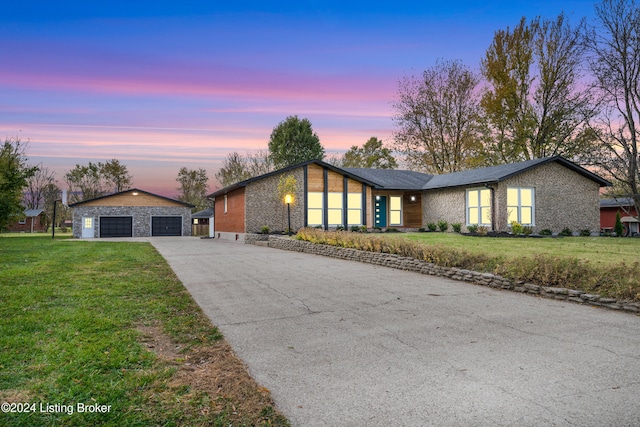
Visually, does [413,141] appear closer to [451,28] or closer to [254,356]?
[451,28]

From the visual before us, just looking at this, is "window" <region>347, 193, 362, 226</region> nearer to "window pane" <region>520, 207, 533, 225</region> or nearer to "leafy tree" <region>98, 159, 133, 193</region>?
"window pane" <region>520, 207, 533, 225</region>

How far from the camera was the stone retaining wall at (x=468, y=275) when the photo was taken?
6.17 meters

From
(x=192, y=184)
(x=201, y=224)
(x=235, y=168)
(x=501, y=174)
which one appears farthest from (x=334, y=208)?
(x=192, y=184)

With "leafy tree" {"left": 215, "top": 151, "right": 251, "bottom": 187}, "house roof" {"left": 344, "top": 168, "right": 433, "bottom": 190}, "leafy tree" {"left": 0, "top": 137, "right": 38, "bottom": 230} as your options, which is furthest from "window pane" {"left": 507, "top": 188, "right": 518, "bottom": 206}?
"leafy tree" {"left": 215, "top": 151, "right": 251, "bottom": 187}

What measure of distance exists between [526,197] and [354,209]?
9396 mm

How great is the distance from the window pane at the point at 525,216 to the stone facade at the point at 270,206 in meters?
11.8

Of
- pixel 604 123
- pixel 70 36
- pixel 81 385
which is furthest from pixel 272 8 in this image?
pixel 604 123

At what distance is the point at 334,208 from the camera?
76.8 feet

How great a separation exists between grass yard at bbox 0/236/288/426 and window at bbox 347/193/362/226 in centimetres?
1746

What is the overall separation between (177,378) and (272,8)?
1384 cm

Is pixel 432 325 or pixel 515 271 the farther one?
pixel 515 271

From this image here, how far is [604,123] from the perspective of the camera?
18688 millimetres

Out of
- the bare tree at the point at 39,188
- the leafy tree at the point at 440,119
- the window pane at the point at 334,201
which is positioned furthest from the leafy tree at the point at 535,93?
the bare tree at the point at 39,188

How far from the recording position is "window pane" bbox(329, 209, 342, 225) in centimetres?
2331
